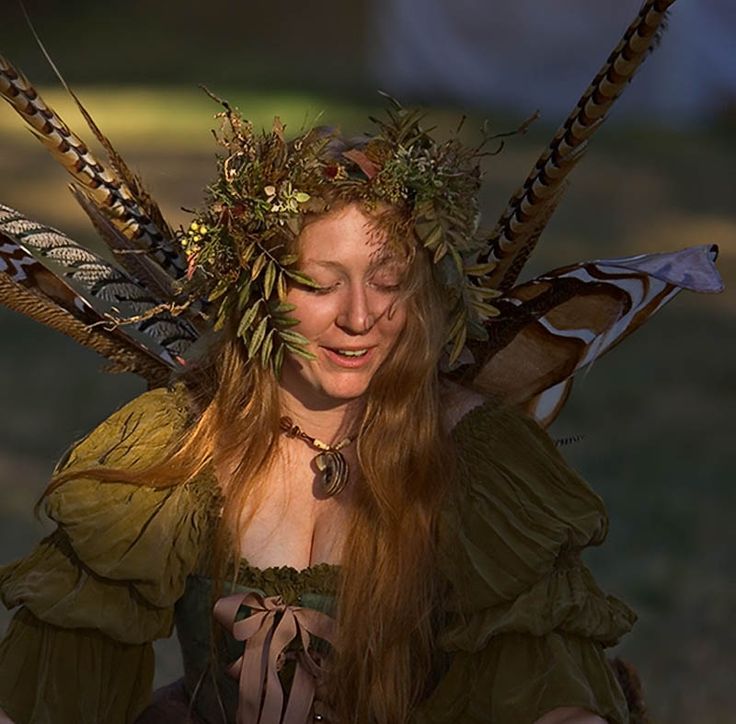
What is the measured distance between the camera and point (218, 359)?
2.71 metres

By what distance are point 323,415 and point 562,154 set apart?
1.82 ft

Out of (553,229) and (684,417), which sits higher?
(553,229)

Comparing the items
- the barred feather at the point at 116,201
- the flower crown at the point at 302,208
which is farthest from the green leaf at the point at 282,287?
the barred feather at the point at 116,201

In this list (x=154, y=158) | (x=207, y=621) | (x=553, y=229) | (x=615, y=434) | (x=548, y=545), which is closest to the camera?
(x=548, y=545)

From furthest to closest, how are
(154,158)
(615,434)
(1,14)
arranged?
1. (1,14)
2. (154,158)
3. (615,434)

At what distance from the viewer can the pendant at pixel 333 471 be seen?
266 cm

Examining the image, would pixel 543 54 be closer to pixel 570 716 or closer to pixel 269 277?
pixel 269 277

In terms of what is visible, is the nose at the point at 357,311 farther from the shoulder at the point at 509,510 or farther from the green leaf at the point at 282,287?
the shoulder at the point at 509,510

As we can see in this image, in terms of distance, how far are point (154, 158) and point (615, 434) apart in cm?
554

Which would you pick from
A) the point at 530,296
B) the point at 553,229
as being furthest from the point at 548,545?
the point at 553,229

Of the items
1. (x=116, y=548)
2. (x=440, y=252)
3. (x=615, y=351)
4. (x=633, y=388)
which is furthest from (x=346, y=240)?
(x=615, y=351)

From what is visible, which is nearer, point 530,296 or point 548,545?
point 548,545

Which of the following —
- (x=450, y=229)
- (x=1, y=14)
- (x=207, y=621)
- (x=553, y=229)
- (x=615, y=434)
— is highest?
(x=1, y=14)

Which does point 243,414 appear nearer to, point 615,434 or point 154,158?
point 615,434
